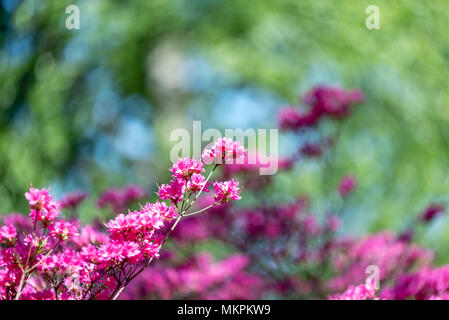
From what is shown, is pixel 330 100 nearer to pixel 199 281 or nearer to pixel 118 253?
pixel 199 281

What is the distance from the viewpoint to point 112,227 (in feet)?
3.65

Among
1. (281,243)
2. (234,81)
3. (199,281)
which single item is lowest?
(199,281)

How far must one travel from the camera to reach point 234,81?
5051 mm

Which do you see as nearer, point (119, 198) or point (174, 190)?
point (174, 190)

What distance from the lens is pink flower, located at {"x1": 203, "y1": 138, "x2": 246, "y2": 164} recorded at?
48.1 inches

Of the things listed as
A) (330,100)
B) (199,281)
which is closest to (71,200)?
(199,281)

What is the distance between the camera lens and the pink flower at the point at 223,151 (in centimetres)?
122

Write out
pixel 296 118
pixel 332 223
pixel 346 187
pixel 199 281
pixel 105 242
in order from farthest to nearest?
pixel 346 187
pixel 296 118
pixel 332 223
pixel 199 281
pixel 105 242

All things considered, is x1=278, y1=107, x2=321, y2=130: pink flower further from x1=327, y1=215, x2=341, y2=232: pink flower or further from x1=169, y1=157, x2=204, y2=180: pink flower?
x1=169, y1=157, x2=204, y2=180: pink flower

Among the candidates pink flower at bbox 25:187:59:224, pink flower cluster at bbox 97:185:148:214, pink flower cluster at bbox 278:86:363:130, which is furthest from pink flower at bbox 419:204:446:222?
pink flower at bbox 25:187:59:224

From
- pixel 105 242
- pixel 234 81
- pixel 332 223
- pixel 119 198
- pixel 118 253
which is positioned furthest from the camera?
pixel 234 81

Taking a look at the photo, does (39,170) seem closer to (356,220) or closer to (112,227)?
(356,220)

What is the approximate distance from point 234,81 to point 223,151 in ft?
12.8
